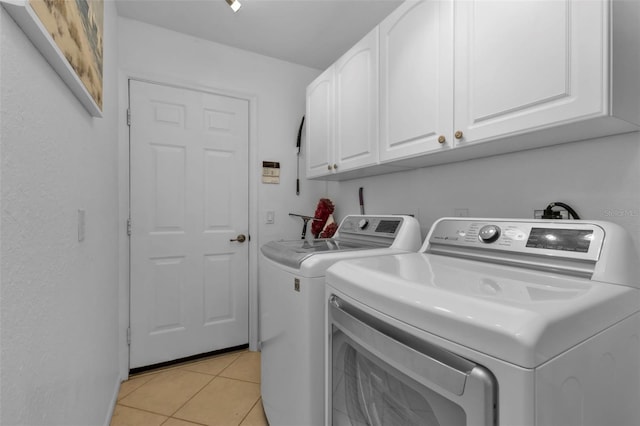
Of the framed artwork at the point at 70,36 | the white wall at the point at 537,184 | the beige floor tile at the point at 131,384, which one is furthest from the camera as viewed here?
the beige floor tile at the point at 131,384

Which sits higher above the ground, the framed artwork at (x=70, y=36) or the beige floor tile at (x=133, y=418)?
the framed artwork at (x=70, y=36)

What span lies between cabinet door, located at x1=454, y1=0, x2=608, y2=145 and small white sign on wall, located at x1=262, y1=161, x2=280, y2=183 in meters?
1.73

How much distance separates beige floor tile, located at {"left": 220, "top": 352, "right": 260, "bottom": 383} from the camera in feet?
6.87

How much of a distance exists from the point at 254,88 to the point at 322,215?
1245 millimetres

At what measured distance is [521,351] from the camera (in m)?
0.49

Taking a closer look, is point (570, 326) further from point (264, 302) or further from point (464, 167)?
point (264, 302)

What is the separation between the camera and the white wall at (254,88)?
6.97 ft

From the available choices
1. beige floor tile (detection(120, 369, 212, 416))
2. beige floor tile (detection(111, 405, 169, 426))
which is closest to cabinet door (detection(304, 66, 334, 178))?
beige floor tile (detection(120, 369, 212, 416))

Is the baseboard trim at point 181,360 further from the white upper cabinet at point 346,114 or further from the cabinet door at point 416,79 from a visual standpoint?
the cabinet door at point 416,79

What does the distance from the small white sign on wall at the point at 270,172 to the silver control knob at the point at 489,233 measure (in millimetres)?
1850

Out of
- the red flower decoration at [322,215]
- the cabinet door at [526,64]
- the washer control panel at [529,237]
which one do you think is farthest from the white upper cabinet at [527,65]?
the red flower decoration at [322,215]

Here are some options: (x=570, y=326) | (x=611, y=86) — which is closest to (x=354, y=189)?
(x=611, y=86)

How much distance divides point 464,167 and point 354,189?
0.98 m

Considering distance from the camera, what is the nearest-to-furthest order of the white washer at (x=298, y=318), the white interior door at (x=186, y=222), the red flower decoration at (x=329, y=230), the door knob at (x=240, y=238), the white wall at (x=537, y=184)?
the white wall at (x=537, y=184) → the white washer at (x=298, y=318) → the white interior door at (x=186, y=222) → the red flower decoration at (x=329, y=230) → the door knob at (x=240, y=238)
